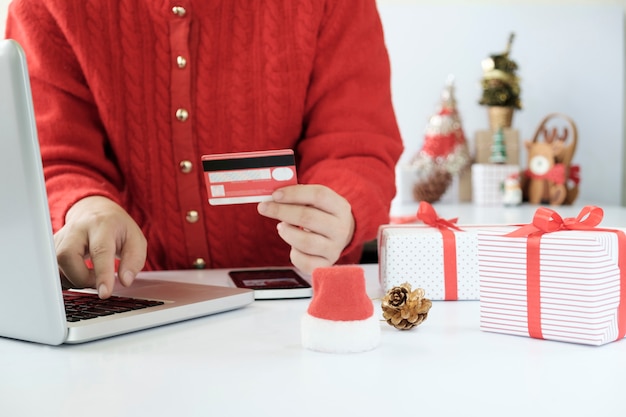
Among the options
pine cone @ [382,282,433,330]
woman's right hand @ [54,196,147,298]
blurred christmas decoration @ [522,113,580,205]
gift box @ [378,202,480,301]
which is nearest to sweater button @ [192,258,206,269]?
woman's right hand @ [54,196,147,298]

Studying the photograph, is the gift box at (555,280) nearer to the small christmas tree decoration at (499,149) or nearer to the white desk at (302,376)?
the white desk at (302,376)

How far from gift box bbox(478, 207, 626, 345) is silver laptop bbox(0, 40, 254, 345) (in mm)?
291

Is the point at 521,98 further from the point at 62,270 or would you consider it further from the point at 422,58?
the point at 62,270

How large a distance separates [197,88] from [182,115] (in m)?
0.05

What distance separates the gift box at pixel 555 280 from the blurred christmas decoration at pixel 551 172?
5.81ft

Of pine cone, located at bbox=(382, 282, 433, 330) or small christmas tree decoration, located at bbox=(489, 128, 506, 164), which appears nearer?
pine cone, located at bbox=(382, 282, 433, 330)

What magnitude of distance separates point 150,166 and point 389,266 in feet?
1.49

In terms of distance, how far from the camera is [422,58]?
2580 millimetres

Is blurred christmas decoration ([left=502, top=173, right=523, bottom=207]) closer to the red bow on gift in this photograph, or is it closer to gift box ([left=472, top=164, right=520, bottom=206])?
gift box ([left=472, top=164, right=520, bottom=206])

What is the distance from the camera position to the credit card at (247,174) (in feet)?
2.41

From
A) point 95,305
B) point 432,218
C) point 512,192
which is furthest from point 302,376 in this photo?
point 512,192

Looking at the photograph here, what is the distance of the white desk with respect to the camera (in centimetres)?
45

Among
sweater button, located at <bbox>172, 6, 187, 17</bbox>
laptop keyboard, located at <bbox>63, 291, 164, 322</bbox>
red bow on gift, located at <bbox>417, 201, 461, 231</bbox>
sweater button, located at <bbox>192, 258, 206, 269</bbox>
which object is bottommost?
sweater button, located at <bbox>192, 258, 206, 269</bbox>

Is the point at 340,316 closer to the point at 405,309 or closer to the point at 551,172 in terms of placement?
the point at 405,309
